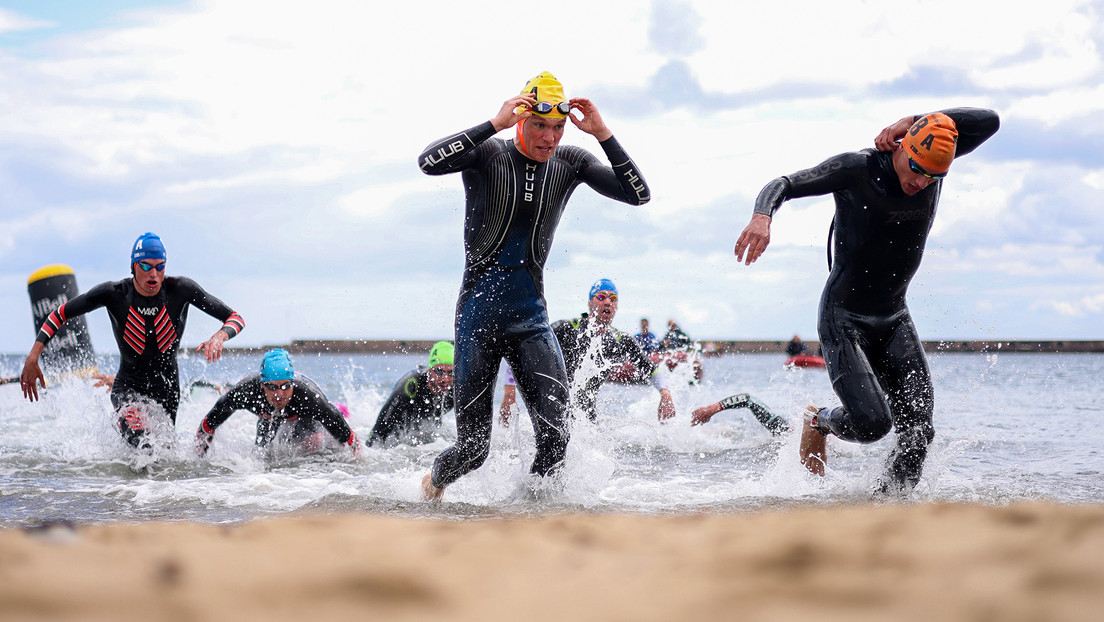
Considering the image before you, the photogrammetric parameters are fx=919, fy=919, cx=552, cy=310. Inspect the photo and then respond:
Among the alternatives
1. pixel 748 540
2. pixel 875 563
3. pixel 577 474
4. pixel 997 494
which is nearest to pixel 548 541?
pixel 748 540

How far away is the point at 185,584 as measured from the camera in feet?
6.57

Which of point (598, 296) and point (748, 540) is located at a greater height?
point (598, 296)

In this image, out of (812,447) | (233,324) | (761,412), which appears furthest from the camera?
(761,412)

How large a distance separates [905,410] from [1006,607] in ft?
13.2

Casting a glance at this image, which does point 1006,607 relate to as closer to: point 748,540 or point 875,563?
point 875,563

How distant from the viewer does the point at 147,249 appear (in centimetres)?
790

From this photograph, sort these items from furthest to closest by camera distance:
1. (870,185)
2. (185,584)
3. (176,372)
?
(176,372) → (870,185) → (185,584)

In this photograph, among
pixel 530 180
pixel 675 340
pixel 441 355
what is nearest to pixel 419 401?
pixel 441 355

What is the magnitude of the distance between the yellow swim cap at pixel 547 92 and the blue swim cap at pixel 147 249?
4.22 metres

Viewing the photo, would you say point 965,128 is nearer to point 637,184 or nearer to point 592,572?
point 637,184

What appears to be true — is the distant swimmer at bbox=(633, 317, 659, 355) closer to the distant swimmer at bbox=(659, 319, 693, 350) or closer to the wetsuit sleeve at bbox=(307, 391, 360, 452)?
the distant swimmer at bbox=(659, 319, 693, 350)

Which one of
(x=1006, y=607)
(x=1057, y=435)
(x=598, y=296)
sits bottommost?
(x=1057, y=435)

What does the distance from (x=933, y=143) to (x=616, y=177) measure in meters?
1.80

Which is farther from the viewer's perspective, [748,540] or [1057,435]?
[1057,435]
